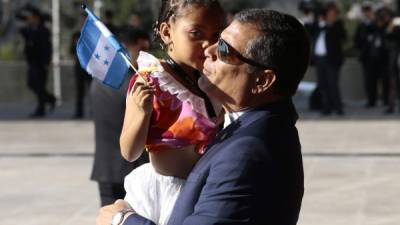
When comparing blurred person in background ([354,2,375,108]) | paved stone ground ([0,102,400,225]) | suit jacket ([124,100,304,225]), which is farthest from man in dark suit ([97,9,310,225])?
blurred person in background ([354,2,375,108])

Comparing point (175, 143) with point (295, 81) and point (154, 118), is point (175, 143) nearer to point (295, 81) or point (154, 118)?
point (154, 118)

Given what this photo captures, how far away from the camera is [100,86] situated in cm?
573

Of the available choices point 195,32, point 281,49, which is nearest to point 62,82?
point 195,32

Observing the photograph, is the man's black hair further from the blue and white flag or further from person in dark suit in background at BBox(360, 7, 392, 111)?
person in dark suit in background at BBox(360, 7, 392, 111)

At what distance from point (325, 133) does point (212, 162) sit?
1183 cm

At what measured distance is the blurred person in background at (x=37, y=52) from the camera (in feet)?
55.7

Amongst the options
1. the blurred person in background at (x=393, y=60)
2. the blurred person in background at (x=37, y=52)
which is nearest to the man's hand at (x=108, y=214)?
the blurred person in background at (x=37, y=52)

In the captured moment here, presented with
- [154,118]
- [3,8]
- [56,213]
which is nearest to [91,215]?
[56,213]

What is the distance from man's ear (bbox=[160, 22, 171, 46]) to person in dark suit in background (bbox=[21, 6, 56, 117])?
13537 mm

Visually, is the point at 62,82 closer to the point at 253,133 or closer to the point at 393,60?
the point at 393,60

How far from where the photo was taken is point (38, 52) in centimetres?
1720

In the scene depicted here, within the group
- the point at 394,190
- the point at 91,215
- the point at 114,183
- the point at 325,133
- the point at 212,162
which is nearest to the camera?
the point at 212,162

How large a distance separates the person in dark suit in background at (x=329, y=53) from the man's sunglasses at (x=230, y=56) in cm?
1388

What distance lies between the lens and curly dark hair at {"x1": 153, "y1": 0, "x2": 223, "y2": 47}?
351 cm
